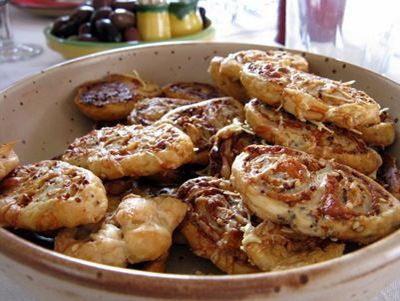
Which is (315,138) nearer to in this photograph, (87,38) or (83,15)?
(87,38)

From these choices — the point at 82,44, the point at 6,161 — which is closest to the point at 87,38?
the point at 82,44

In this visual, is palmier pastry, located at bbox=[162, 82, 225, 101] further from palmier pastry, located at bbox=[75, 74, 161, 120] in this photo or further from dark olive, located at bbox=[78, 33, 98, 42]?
dark olive, located at bbox=[78, 33, 98, 42]

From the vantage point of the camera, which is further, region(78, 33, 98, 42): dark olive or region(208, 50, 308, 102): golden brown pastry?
region(78, 33, 98, 42): dark olive

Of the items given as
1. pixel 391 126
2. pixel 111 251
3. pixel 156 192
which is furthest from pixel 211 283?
pixel 391 126

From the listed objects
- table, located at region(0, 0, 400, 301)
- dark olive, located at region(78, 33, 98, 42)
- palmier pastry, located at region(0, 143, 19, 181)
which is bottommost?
table, located at region(0, 0, 400, 301)

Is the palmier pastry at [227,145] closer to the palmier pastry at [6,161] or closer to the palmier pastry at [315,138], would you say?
the palmier pastry at [315,138]

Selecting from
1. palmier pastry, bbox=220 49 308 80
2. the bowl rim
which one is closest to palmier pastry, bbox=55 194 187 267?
palmier pastry, bbox=220 49 308 80

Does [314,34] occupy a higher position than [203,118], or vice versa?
[203,118]
